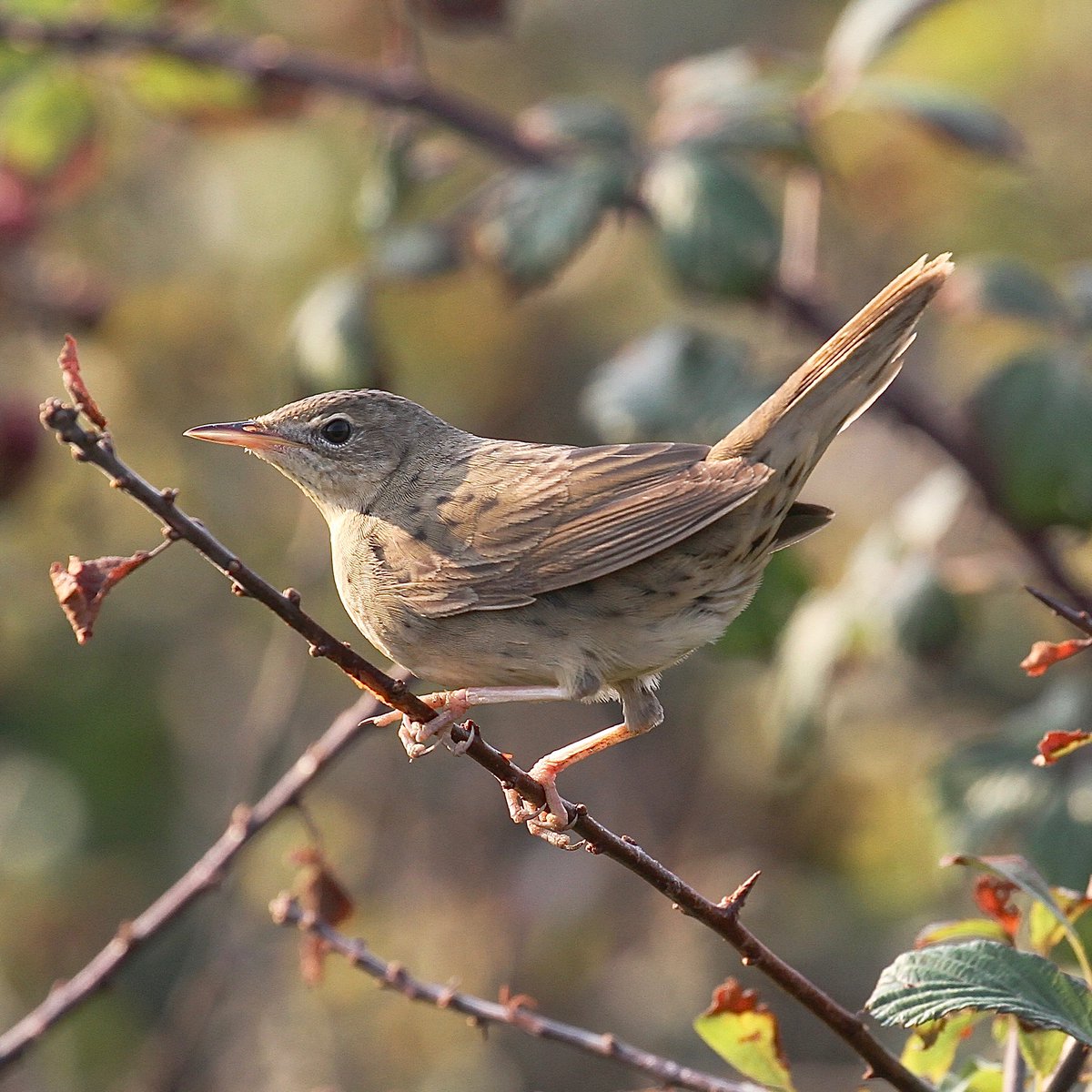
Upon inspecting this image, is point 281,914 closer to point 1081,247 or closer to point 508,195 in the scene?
point 508,195

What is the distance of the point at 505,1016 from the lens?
102 inches

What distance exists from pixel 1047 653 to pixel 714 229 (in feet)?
6.37

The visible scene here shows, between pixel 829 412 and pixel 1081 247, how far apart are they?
13.2 feet

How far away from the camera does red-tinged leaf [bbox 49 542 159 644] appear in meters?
2.00

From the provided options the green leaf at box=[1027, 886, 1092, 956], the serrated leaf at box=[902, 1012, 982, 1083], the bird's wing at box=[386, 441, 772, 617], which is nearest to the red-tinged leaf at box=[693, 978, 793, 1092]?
the serrated leaf at box=[902, 1012, 982, 1083]

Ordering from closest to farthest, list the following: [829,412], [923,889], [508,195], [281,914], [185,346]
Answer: [281,914] < [829,412] < [508,195] < [923,889] < [185,346]

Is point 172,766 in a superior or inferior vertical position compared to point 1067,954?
superior

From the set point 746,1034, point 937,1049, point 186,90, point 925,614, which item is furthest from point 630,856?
point 186,90

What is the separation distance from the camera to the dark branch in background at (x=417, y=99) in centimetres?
397

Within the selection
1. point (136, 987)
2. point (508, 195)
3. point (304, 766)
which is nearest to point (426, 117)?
point (508, 195)

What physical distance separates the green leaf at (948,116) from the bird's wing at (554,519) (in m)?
1.24

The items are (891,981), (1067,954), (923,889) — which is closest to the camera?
(891,981)

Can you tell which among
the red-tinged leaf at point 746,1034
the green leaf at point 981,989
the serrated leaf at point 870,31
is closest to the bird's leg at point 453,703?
the red-tinged leaf at point 746,1034

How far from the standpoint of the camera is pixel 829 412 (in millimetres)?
3074
